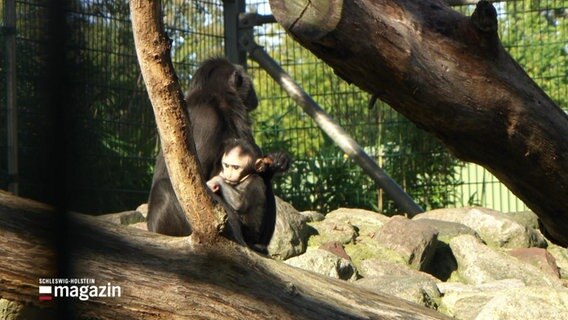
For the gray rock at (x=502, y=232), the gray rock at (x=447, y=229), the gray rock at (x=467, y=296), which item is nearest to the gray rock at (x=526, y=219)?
the gray rock at (x=502, y=232)

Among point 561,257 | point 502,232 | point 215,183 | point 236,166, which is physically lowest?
point 561,257

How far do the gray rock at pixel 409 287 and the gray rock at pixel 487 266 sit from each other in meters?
0.87

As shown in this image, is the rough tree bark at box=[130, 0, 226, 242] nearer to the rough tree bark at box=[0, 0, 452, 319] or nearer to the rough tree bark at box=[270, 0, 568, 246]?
the rough tree bark at box=[0, 0, 452, 319]

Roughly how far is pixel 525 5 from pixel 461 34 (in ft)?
26.3

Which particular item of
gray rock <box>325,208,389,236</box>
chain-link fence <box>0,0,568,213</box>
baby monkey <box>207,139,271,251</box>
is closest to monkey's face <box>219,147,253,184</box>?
baby monkey <box>207,139,271,251</box>

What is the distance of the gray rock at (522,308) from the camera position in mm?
5996

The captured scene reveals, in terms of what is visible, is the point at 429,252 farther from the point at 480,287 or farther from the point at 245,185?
the point at 245,185

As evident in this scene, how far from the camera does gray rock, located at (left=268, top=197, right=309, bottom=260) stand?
7.91 m

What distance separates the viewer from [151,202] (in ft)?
22.0

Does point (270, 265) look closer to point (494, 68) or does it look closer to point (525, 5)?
point (494, 68)

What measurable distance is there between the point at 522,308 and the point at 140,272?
3163 millimetres

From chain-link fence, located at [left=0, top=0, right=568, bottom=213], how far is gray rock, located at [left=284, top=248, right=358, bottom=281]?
1.99 m

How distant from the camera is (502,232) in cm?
896

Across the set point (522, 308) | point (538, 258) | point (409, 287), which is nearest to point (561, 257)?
point (538, 258)
